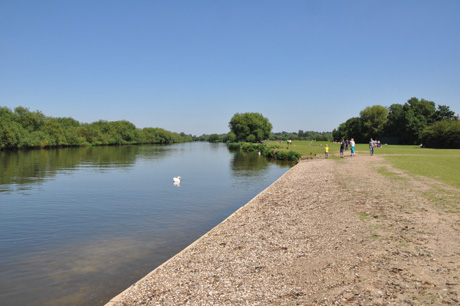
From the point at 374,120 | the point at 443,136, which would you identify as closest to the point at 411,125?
the point at 443,136

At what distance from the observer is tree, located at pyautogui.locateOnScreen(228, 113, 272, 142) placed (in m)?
149

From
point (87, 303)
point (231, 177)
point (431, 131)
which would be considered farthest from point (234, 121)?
point (87, 303)

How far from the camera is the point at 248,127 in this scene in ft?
493

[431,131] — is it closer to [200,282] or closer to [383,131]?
[383,131]

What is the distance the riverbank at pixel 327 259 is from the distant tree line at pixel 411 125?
60.9 m

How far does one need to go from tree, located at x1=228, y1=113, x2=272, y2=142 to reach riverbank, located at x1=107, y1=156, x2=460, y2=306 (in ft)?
438

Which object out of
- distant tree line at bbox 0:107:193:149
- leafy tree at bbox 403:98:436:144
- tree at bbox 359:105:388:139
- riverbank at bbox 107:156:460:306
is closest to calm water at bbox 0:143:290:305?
riverbank at bbox 107:156:460:306

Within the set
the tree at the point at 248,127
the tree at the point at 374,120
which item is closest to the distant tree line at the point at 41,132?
the tree at the point at 248,127

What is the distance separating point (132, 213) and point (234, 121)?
139840 mm

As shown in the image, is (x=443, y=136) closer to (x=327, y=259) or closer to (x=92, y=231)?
(x=327, y=259)

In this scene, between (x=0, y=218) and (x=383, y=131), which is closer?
(x=0, y=218)

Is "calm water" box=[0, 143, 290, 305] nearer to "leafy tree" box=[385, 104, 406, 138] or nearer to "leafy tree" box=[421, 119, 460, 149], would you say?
"leafy tree" box=[421, 119, 460, 149]

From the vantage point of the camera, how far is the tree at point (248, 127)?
149m

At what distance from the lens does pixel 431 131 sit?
67938mm
